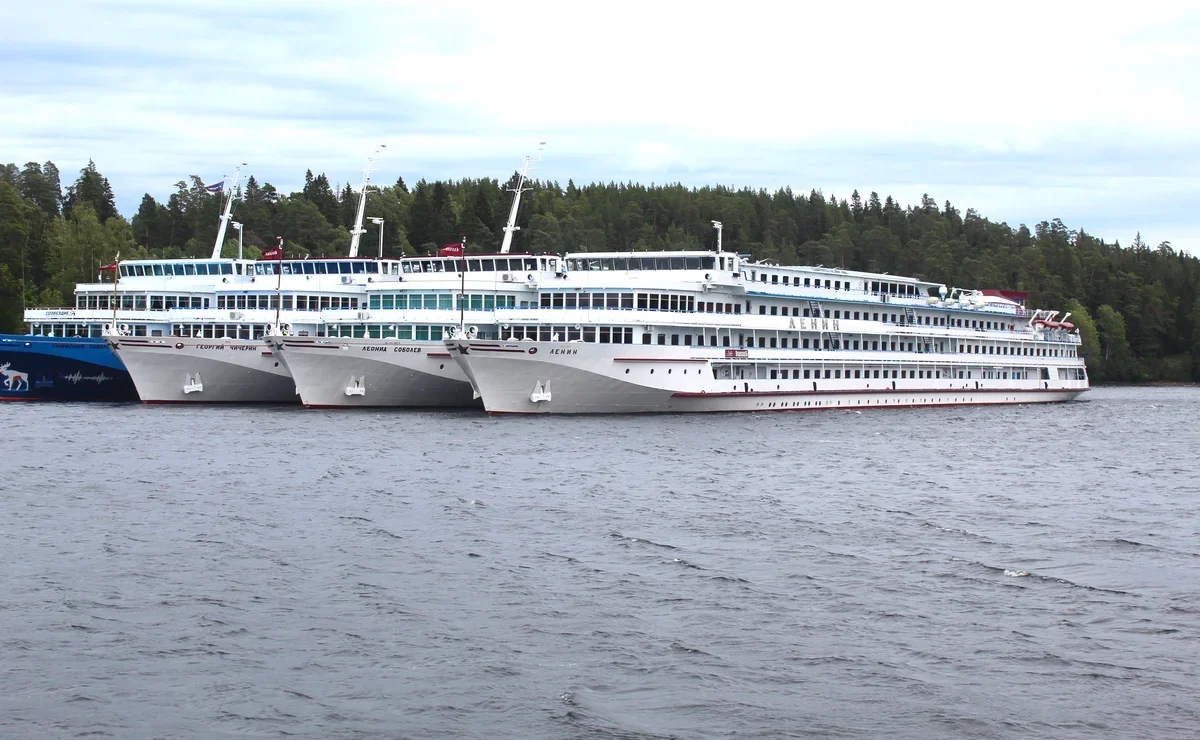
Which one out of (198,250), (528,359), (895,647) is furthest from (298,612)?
(198,250)

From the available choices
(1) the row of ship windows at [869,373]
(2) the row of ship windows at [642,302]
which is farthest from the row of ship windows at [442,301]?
(1) the row of ship windows at [869,373]

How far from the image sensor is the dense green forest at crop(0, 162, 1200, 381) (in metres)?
147

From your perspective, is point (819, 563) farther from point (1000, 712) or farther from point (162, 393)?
point (162, 393)

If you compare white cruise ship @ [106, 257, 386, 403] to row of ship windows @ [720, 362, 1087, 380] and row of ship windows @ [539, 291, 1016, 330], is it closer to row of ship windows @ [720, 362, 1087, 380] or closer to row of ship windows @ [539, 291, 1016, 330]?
row of ship windows @ [539, 291, 1016, 330]

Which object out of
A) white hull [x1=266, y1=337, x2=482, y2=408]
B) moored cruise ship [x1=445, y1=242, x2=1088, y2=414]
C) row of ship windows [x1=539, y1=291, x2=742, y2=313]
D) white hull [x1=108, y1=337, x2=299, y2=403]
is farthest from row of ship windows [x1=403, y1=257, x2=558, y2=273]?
white hull [x1=108, y1=337, x2=299, y2=403]

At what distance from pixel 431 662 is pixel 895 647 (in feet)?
25.3

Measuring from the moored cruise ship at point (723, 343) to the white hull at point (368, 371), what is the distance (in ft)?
15.6

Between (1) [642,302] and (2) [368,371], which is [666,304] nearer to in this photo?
(1) [642,302]

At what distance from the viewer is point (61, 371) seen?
79.7 meters

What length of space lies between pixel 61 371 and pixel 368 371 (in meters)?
22.1

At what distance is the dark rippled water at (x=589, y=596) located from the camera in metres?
19.8

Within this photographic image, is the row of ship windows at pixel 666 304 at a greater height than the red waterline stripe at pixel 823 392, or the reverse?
the row of ship windows at pixel 666 304

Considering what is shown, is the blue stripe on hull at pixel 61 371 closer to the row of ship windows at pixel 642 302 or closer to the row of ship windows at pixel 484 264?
the row of ship windows at pixel 484 264

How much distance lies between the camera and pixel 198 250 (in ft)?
509
